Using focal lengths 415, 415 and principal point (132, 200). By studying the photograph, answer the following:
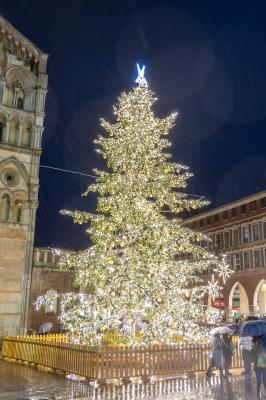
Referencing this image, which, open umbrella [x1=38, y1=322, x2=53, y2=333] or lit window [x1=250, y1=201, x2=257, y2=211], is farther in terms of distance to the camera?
lit window [x1=250, y1=201, x2=257, y2=211]

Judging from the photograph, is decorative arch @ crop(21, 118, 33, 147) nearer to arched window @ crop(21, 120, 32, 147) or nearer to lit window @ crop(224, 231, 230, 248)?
arched window @ crop(21, 120, 32, 147)

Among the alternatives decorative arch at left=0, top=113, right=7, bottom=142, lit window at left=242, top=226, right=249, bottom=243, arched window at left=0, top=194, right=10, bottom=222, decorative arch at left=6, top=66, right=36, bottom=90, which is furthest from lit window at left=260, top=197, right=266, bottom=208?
decorative arch at left=0, top=113, right=7, bottom=142

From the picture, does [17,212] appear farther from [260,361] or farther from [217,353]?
[260,361]

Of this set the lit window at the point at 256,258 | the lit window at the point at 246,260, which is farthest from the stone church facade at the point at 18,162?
the lit window at the point at 246,260

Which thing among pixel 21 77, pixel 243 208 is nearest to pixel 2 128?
pixel 21 77

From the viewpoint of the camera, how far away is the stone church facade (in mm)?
22938

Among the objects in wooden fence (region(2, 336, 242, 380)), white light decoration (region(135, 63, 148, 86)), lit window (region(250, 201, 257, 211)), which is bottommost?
wooden fence (region(2, 336, 242, 380))

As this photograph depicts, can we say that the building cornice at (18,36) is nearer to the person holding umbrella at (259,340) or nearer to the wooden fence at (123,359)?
the wooden fence at (123,359)

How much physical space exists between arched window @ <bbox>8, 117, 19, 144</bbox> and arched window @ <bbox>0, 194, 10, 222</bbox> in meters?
3.37

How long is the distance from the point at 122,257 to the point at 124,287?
48.3 inches

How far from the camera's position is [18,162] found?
24.3 metres

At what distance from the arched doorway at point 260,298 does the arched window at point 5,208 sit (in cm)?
3602

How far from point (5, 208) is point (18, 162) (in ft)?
9.17

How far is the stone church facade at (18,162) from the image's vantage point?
22938 mm
